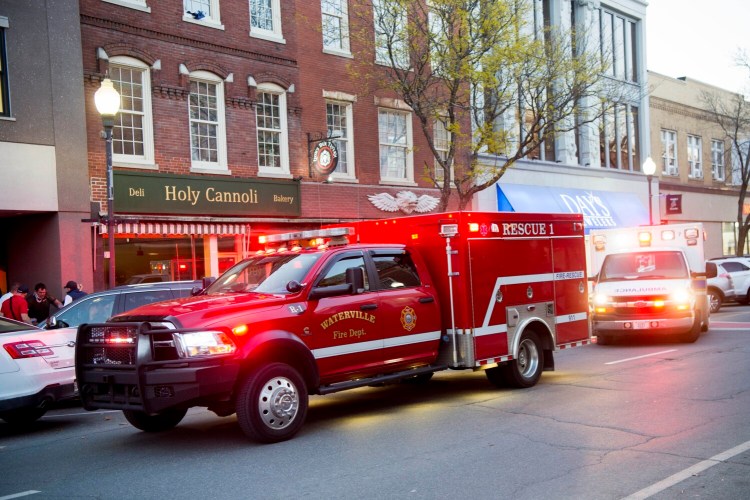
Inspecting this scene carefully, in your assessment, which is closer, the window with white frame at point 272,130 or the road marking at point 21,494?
the road marking at point 21,494

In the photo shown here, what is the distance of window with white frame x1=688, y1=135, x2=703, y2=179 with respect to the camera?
39.7 metres

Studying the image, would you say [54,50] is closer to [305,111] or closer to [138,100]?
[138,100]

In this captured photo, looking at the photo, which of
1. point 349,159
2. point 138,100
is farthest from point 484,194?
point 138,100

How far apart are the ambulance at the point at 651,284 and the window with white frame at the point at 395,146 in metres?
8.33

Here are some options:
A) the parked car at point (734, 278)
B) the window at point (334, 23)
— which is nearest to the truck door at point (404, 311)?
the window at point (334, 23)

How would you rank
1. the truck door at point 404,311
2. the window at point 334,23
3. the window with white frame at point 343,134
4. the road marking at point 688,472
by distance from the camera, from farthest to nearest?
the window with white frame at point 343,134 < the window at point 334,23 < the truck door at point 404,311 < the road marking at point 688,472

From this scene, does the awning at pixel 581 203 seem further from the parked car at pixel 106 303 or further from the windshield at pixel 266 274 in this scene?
the windshield at pixel 266 274

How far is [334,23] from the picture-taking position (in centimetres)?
2275

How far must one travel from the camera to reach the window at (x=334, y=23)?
22438 mm

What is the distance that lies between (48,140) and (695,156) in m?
33.1

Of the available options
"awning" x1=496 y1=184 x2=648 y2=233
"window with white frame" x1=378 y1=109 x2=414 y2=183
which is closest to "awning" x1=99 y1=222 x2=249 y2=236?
"window with white frame" x1=378 y1=109 x2=414 y2=183

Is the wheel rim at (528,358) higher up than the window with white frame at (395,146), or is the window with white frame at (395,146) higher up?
the window with white frame at (395,146)

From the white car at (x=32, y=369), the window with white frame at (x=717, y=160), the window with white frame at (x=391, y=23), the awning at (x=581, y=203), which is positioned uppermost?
the window with white frame at (x=391, y=23)

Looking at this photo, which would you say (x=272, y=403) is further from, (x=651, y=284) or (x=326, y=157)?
(x=326, y=157)
